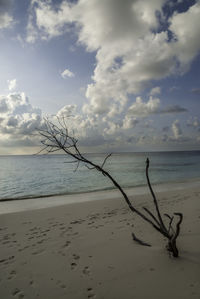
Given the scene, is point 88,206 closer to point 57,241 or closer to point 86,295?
point 57,241

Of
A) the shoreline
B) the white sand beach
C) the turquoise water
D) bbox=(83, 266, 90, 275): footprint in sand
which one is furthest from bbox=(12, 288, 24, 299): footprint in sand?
the shoreline

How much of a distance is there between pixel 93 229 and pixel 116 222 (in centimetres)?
117

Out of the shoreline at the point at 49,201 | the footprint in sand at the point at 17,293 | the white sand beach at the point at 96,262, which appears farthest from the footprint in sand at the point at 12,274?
the shoreline at the point at 49,201

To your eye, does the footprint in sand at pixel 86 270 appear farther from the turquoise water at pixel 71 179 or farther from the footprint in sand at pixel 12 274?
the turquoise water at pixel 71 179

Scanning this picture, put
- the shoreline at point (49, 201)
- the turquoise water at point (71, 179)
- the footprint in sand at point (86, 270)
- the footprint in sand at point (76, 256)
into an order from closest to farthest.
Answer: the footprint in sand at point (86, 270) < the footprint in sand at point (76, 256) < the shoreline at point (49, 201) < the turquoise water at point (71, 179)

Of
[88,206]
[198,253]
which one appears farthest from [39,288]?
[88,206]

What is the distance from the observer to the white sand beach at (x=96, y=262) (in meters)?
3.38

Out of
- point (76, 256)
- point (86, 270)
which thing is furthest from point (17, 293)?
point (76, 256)

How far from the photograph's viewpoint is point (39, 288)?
11.7 ft

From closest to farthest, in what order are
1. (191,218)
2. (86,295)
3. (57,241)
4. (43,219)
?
(86,295)
(57,241)
(191,218)
(43,219)

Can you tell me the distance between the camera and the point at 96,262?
14.1ft

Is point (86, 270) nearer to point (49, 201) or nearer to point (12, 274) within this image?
point (12, 274)

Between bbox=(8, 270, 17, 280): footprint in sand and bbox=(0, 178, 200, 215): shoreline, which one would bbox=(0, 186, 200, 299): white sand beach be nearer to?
bbox=(8, 270, 17, 280): footprint in sand

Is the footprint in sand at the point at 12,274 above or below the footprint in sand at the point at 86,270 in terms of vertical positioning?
below
